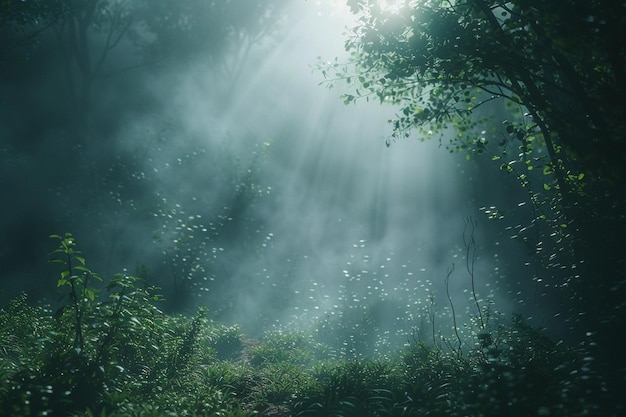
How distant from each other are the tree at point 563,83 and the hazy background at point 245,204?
1.91m

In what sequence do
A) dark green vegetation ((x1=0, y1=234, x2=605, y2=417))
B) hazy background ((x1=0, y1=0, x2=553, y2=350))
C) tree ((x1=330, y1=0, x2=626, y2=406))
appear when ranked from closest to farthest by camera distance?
tree ((x1=330, y1=0, x2=626, y2=406)) → dark green vegetation ((x1=0, y1=234, x2=605, y2=417)) → hazy background ((x1=0, y1=0, x2=553, y2=350))

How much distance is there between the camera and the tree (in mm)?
4047

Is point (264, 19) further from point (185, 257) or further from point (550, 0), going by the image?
point (550, 0)

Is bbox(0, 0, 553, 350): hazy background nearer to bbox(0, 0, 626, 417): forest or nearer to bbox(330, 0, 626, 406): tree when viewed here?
bbox(0, 0, 626, 417): forest

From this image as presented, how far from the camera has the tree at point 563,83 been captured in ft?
13.3

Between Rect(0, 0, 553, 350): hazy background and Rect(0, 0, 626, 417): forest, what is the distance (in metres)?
0.09

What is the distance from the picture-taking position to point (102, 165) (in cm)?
1728

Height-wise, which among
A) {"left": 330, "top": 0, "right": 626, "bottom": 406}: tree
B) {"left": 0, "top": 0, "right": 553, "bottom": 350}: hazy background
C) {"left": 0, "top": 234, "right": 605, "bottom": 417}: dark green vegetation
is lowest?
{"left": 0, "top": 234, "right": 605, "bottom": 417}: dark green vegetation

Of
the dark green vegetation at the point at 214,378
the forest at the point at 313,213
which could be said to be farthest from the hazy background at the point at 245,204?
the dark green vegetation at the point at 214,378

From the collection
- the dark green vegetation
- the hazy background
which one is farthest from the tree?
the hazy background

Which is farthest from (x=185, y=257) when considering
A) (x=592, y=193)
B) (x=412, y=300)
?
(x=592, y=193)

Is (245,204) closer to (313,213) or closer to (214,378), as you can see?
(313,213)

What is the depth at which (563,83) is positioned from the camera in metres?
6.70

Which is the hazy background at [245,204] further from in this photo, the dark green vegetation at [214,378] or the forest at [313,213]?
the dark green vegetation at [214,378]
